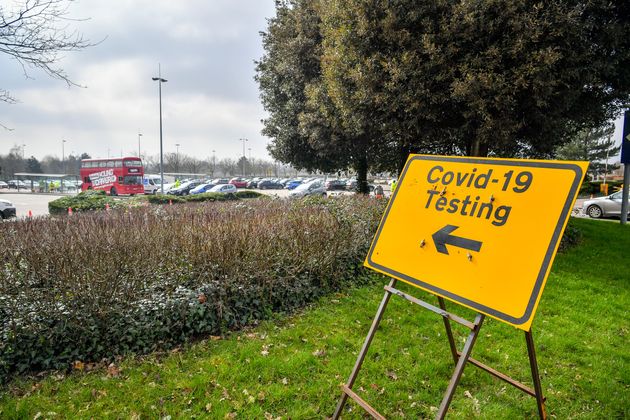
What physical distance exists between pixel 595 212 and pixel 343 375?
17.3 meters

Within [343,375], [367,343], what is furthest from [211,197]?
[367,343]

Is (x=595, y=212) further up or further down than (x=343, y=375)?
further up

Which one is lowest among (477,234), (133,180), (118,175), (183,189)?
(183,189)

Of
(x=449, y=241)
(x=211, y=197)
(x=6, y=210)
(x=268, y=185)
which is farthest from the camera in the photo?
(x=268, y=185)

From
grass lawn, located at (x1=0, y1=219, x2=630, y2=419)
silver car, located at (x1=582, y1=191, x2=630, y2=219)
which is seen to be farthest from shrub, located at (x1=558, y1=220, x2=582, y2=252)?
silver car, located at (x1=582, y1=191, x2=630, y2=219)

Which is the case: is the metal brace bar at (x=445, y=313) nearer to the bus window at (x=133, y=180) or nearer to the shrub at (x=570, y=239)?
the shrub at (x=570, y=239)

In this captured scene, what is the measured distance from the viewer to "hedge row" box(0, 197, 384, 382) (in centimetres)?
312

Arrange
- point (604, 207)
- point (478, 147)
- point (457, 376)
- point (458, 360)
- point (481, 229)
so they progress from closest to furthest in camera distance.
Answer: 1. point (457, 376)
2. point (481, 229)
3. point (458, 360)
4. point (478, 147)
5. point (604, 207)

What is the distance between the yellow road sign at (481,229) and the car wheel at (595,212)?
1724cm

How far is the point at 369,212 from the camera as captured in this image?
275 inches

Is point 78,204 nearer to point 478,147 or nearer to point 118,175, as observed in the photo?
point 478,147

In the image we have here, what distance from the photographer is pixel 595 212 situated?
51.0 ft

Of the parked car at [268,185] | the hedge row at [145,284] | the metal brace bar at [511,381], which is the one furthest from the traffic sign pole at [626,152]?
the parked car at [268,185]

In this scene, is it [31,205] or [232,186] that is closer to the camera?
[31,205]
